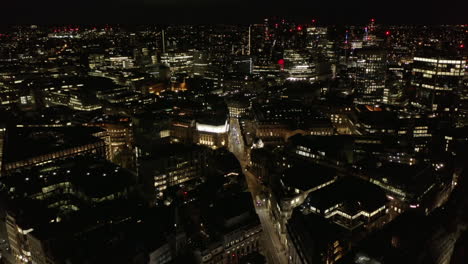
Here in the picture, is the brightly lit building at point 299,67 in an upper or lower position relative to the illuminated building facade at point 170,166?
upper

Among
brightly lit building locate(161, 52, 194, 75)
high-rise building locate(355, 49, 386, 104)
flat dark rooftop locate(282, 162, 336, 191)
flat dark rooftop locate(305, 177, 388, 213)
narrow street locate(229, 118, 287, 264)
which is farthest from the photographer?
brightly lit building locate(161, 52, 194, 75)

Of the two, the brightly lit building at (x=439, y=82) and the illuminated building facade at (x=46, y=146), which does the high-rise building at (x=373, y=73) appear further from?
the illuminated building facade at (x=46, y=146)

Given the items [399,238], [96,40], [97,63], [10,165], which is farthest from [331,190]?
[96,40]

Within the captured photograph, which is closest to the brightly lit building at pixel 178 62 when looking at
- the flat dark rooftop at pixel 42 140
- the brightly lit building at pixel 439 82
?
the flat dark rooftop at pixel 42 140

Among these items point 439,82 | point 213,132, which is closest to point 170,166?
point 213,132

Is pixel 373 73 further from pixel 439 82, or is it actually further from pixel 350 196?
pixel 350 196

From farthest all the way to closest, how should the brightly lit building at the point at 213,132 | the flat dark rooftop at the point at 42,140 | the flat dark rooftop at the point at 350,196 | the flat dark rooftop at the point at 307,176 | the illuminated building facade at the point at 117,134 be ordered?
the illuminated building facade at the point at 117,134
the brightly lit building at the point at 213,132
the flat dark rooftop at the point at 42,140
the flat dark rooftop at the point at 307,176
the flat dark rooftop at the point at 350,196

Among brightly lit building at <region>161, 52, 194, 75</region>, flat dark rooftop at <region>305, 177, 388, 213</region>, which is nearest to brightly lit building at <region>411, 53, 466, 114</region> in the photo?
flat dark rooftop at <region>305, 177, 388, 213</region>

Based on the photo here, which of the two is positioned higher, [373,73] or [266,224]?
[373,73]

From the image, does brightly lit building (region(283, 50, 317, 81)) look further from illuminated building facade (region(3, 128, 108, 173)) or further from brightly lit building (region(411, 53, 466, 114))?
illuminated building facade (region(3, 128, 108, 173))

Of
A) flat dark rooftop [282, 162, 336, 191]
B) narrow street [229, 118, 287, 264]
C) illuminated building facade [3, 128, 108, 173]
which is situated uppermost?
illuminated building facade [3, 128, 108, 173]

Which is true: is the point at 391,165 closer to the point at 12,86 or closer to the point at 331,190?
the point at 331,190
